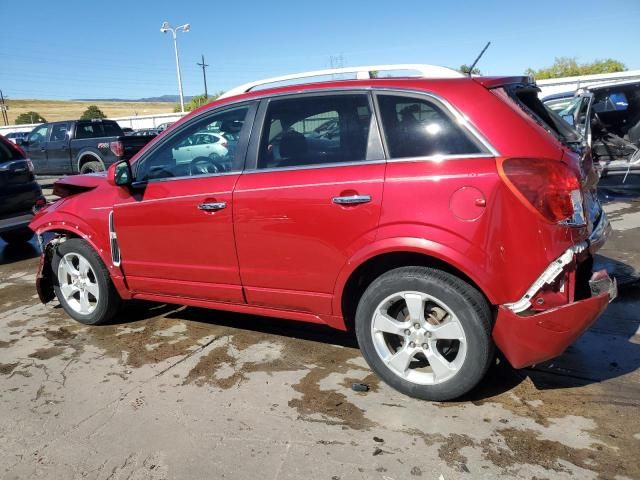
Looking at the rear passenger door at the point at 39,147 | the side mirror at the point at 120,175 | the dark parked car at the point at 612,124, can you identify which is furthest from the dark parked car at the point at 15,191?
the rear passenger door at the point at 39,147

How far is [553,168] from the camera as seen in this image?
2.81 metres

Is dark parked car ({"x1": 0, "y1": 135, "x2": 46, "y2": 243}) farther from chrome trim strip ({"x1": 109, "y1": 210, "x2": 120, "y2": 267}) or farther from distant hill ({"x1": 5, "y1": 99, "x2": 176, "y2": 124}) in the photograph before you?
distant hill ({"x1": 5, "y1": 99, "x2": 176, "y2": 124})

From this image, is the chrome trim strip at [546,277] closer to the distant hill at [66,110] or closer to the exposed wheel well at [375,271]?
the exposed wheel well at [375,271]

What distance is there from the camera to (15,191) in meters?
7.54

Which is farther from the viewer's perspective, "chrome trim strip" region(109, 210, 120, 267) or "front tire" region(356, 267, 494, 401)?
"chrome trim strip" region(109, 210, 120, 267)

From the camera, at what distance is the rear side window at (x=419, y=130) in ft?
9.77

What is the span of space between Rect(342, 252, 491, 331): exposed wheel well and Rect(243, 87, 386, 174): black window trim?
22.6 inches

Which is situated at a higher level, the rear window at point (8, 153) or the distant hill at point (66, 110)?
the distant hill at point (66, 110)

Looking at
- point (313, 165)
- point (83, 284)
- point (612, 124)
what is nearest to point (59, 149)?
Answer: point (83, 284)

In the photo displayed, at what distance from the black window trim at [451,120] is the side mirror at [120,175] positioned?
78.1 inches

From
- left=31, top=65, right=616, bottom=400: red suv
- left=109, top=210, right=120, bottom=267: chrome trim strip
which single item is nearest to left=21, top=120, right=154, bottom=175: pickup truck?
left=109, top=210, right=120, bottom=267: chrome trim strip

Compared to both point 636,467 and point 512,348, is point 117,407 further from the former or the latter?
point 636,467

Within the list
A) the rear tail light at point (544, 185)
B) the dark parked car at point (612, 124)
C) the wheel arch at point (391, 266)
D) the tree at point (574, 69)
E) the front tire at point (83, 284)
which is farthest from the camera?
the tree at point (574, 69)

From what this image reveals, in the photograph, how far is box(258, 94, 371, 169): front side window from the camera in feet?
10.9
